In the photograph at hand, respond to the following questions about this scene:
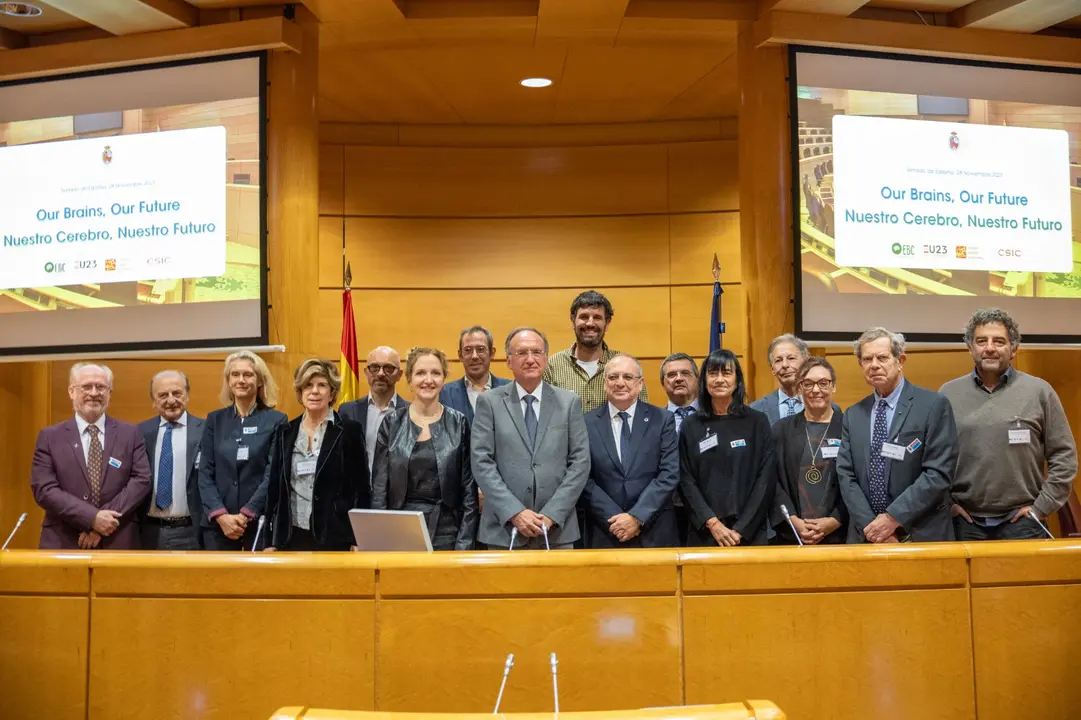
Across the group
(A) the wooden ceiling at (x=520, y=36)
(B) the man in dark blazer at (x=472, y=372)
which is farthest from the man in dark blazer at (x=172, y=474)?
(A) the wooden ceiling at (x=520, y=36)

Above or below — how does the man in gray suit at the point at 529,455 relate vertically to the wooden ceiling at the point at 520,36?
below

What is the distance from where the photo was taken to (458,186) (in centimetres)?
718

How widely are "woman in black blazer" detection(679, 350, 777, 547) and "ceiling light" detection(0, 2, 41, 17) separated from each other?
4.05 metres

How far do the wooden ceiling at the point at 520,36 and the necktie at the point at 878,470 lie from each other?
2629 millimetres

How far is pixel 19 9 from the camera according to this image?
526 cm

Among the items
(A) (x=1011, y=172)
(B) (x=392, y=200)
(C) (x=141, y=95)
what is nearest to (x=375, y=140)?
(B) (x=392, y=200)

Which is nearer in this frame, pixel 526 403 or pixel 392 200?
pixel 526 403

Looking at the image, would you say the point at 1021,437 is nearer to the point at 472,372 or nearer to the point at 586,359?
the point at 586,359

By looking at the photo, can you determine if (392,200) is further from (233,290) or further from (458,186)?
(233,290)

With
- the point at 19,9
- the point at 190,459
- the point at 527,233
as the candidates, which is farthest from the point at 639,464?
the point at 19,9

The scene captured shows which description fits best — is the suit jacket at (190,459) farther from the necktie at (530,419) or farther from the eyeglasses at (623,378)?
the eyeglasses at (623,378)

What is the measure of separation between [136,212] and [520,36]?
2261 millimetres

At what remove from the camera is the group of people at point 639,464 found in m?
3.38

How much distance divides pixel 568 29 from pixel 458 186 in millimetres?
1975
